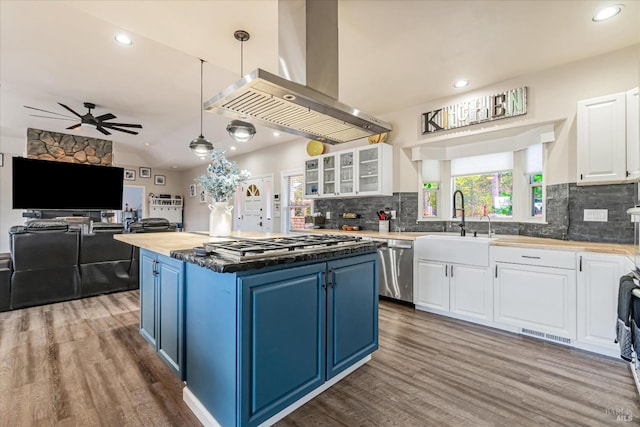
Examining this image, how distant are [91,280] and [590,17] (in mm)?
6114

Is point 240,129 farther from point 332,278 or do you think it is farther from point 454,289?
point 454,289

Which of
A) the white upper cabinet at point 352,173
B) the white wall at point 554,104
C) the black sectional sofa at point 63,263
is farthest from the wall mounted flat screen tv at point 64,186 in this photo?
the white upper cabinet at point 352,173

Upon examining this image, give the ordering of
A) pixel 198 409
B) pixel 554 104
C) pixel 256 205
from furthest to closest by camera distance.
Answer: pixel 256 205
pixel 554 104
pixel 198 409

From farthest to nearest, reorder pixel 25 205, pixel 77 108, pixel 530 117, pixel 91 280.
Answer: pixel 25 205 → pixel 77 108 → pixel 91 280 → pixel 530 117

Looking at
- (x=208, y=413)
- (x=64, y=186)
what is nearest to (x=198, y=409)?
(x=208, y=413)

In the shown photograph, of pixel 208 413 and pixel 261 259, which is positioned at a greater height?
pixel 261 259

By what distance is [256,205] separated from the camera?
284 inches

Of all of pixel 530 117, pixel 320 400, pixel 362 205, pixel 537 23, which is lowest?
pixel 320 400

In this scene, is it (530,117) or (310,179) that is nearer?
(530,117)

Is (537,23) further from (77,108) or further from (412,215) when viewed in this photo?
(77,108)

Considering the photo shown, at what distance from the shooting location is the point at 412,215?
4293 millimetres

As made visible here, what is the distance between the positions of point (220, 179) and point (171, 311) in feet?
3.79

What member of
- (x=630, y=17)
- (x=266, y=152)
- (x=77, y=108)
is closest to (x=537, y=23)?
(x=630, y=17)

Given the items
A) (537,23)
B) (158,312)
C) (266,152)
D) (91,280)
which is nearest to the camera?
(158,312)
